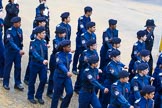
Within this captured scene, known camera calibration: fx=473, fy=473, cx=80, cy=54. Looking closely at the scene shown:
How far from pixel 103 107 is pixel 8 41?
2500mm

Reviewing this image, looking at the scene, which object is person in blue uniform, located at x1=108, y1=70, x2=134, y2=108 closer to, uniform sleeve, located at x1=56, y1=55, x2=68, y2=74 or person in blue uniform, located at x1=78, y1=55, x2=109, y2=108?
person in blue uniform, located at x1=78, y1=55, x2=109, y2=108

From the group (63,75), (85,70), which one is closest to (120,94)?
(85,70)

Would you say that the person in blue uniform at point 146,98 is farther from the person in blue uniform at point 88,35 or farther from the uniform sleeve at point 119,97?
the person in blue uniform at point 88,35

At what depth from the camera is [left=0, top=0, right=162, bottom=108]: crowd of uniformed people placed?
895 cm

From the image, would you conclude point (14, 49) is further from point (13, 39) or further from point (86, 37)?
point (86, 37)

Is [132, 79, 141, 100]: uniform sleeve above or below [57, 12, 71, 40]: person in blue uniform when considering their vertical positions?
below

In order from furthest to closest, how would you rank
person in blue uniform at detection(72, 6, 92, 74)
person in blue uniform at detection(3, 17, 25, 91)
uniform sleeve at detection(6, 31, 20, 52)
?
1. person in blue uniform at detection(72, 6, 92, 74)
2. person in blue uniform at detection(3, 17, 25, 91)
3. uniform sleeve at detection(6, 31, 20, 52)

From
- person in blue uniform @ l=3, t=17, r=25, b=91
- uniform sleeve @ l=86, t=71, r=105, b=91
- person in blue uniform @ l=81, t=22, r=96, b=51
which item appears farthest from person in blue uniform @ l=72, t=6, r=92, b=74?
uniform sleeve @ l=86, t=71, r=105, b=91

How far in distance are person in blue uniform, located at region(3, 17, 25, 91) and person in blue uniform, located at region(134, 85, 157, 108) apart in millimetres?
3002

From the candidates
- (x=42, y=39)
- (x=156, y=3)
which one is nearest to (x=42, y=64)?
(x=42, y=39)

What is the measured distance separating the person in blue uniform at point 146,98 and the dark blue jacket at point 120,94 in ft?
0.84

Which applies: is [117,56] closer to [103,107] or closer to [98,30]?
[103,107]

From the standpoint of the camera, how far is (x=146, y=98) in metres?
8.34

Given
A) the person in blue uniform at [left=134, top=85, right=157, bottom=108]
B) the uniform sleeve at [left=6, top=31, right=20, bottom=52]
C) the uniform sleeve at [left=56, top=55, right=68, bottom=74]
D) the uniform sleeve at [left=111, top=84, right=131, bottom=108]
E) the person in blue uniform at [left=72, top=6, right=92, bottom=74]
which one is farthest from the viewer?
the person in blue uniform at [left=72, top=6, right=92, bottom=74]
